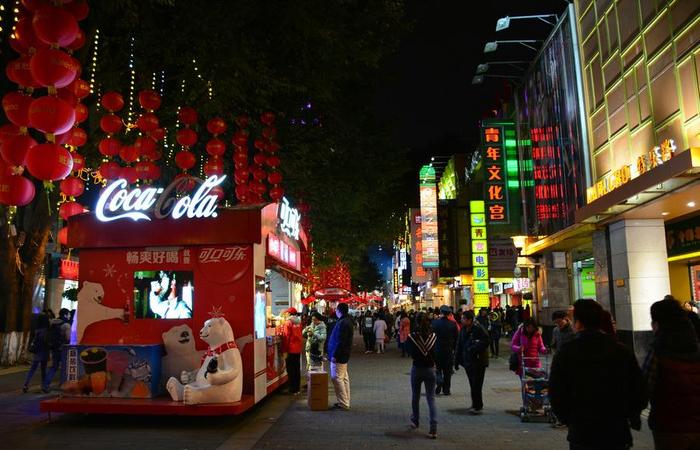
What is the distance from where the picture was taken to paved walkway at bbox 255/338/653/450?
25.4 ft

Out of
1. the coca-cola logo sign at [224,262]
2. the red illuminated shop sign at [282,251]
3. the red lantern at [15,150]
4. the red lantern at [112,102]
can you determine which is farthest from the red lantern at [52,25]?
the red illuminated shop sign at [282,251]

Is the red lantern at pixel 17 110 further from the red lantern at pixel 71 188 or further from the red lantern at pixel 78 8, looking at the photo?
the red lantern at pixel 71 188

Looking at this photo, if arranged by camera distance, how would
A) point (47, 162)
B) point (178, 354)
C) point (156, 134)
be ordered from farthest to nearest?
point (156, 134) < point (178, 354) < point (47, 162)

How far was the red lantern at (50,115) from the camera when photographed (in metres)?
7.04

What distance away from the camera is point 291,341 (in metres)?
12.5

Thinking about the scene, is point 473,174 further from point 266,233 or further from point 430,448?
point 430,448

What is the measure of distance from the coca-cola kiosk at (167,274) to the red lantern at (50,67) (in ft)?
9.99

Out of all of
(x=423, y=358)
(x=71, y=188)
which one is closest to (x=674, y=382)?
(x=423, y=358)

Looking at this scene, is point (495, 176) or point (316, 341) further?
point (495, 176)

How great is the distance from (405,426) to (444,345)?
3048 millimetres

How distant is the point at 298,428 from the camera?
881 cm

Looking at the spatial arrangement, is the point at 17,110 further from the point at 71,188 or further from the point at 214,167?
the point at 214,167

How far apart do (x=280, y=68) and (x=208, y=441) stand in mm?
9293

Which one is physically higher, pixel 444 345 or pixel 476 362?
pixel 444 345
